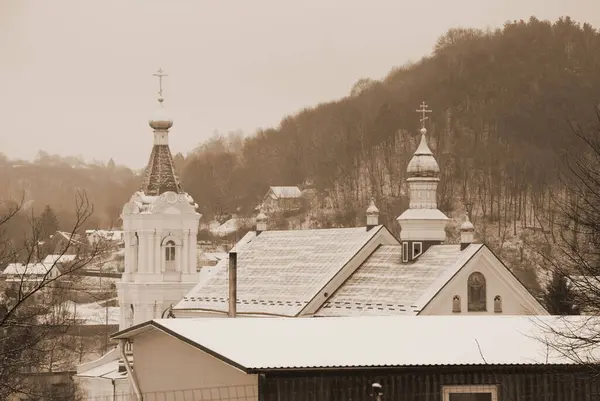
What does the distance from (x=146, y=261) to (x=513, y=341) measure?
3472 centimetres

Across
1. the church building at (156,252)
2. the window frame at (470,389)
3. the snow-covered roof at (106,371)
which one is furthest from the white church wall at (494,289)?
the window frame at (470,389)

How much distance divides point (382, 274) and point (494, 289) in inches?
125

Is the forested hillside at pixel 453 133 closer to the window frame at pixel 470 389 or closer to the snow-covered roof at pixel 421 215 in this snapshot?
the snow-covered roof at pixel 421 215

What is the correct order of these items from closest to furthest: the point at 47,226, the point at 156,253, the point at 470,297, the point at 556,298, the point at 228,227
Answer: the point at 47,226 < the point at 470,297 < the point at 556,298 < the point at 156,253 < the point at 228,227

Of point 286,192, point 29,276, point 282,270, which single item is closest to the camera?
point 29,276

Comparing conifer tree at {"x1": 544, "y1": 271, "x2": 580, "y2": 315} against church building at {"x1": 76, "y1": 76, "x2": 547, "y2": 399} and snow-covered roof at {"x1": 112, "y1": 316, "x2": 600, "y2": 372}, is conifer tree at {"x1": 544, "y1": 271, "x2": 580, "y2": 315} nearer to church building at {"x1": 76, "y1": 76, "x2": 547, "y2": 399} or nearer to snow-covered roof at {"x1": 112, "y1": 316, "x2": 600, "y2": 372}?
church building at {"x1": 76, "y1": 76, "x2": 547, "y2": 399}

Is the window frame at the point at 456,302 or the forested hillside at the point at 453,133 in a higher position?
the forested hillside at the point at 453,133

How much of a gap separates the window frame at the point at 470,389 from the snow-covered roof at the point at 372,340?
0.30 metres

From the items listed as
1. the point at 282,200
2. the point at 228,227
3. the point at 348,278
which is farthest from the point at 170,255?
the point at 282,200

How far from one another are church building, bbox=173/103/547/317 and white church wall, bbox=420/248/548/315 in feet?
0.09

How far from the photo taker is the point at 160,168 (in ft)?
174

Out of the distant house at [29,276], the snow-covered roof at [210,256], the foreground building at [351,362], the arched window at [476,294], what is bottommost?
the foreground building at [351,362]

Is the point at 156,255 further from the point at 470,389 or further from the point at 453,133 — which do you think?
the point at 453,133

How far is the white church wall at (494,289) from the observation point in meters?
36.7
